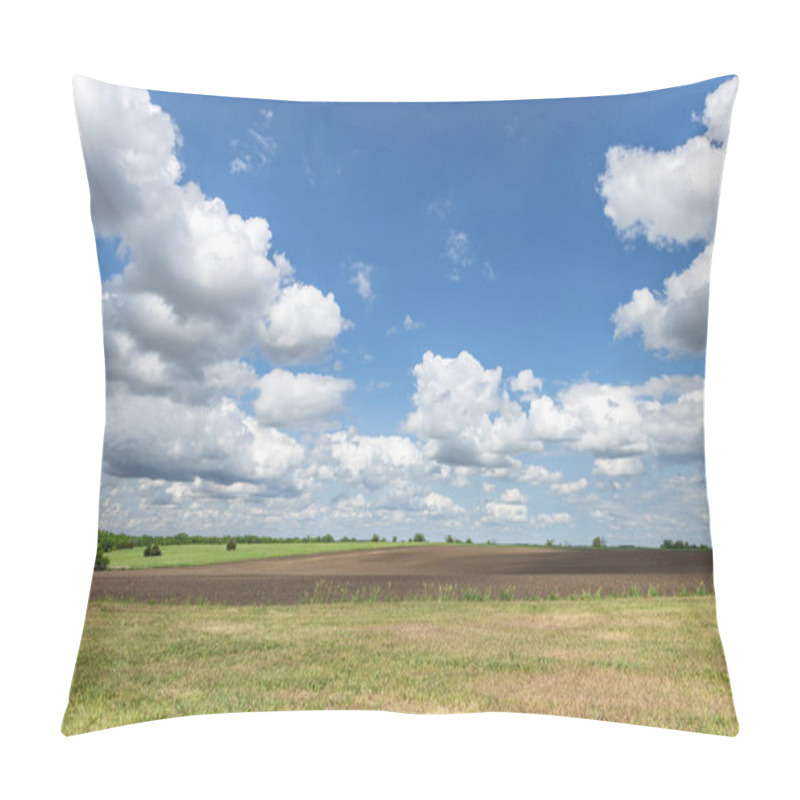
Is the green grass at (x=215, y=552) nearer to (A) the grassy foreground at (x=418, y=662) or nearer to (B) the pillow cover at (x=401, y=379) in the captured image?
(B) the pillow cover at (x=401, y=379)

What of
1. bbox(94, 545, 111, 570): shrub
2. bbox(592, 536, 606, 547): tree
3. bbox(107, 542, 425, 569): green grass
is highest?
bbox(592, 536, 606, 547): tree

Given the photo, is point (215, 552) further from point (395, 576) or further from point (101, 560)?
point (395, 576)

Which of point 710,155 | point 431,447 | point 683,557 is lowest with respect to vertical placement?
point 683,557

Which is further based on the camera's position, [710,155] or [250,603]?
[250,603]

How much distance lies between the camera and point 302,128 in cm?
457

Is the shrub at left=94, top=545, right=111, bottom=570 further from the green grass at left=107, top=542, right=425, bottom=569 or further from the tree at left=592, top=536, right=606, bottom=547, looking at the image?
the tree at left=592, top=536, right=606, bottom=547

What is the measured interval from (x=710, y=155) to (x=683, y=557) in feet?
7.22

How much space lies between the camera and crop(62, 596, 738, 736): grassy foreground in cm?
415

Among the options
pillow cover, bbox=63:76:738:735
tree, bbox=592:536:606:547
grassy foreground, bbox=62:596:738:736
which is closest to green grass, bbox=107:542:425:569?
pillow cover, bbox=63:76:738:735

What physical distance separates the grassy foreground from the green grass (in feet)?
0.80

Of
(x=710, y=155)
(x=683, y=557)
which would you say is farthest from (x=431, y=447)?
(x=710, y=155)

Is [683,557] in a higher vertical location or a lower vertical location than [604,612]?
higher

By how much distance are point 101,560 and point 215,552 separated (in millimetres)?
626

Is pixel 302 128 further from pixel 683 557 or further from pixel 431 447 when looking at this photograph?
pixel 683 557
